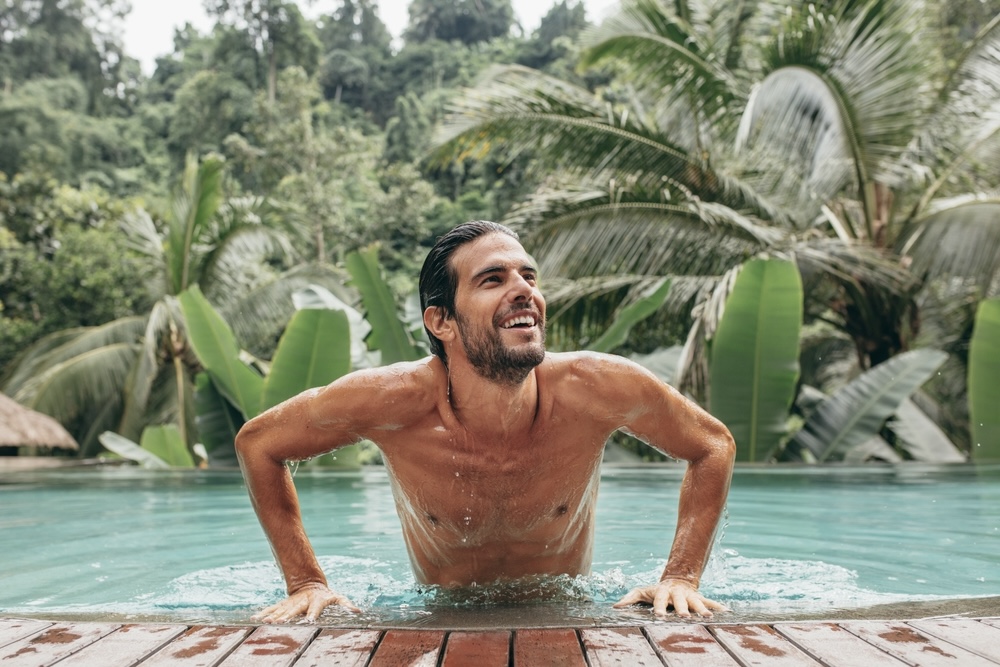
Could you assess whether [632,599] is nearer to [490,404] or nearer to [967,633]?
[490,404]

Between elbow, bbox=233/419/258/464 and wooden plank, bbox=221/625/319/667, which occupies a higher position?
elbow, bbox=233/419/258/464

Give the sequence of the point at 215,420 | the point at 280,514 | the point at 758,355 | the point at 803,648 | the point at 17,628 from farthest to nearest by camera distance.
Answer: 1. the point at 215,420
2. the point at 758,355
3. the point at 280,514
4. the point at 17,628
5. the point at 803,648

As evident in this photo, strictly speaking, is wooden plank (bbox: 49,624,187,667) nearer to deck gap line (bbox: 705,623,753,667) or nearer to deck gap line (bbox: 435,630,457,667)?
deck gap line (bbox: 435,630,457,667)

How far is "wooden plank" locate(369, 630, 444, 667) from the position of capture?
175cm

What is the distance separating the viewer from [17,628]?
2.06 m

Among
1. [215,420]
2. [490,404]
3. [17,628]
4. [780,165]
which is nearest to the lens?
[17,628]

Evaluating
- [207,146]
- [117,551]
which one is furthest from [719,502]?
[207,146]

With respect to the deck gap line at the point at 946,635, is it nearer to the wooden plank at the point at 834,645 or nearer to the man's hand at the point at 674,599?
the wooden plank at the point at 834,645

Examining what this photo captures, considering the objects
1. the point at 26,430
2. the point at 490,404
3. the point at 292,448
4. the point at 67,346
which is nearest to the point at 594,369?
the point at 490,404

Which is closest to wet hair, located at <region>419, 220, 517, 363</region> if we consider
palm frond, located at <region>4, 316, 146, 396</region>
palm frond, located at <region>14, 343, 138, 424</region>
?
palm frond, located at <region>14, 343, 138, 424</region>

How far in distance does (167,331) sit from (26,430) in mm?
3517

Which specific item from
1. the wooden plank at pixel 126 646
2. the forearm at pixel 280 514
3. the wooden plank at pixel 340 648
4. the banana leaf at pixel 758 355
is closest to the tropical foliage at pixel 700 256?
the banana leaf at pixel 758 355

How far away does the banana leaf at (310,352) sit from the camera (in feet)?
25.8

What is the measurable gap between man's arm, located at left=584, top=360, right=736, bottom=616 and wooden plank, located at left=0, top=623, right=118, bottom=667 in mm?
1430
